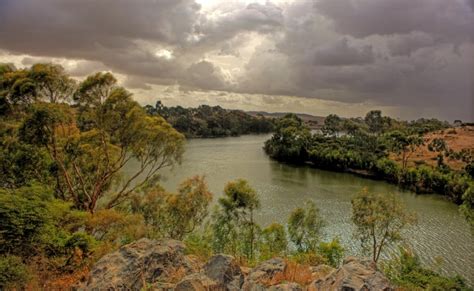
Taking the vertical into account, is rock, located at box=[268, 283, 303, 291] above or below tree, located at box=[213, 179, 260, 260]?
above

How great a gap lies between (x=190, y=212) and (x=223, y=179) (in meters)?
25.6

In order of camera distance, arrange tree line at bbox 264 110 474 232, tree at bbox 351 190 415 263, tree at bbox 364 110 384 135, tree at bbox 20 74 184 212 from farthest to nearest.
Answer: tree at bbox 364 110 384 135 < tree line at bbox 264 110 474 232 < tree at bbox 351 190 415 263 < tree at bbox 20 74 184 212

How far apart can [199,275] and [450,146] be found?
77.6m

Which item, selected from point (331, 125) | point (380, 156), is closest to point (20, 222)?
point (380, 156)

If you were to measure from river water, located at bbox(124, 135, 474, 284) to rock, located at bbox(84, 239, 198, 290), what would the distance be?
1424 centimetres

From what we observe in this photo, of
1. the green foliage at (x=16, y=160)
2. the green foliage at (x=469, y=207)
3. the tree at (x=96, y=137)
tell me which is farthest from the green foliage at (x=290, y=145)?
the green foliage at (x=16, y=160)

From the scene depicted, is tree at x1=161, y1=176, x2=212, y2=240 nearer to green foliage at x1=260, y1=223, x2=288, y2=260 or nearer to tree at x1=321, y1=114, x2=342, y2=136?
green foliage at x1=260, y1=223, x2=288, y2=260

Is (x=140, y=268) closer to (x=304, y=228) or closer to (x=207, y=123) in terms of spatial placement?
(x=304, y=228)

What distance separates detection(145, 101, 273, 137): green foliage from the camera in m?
116

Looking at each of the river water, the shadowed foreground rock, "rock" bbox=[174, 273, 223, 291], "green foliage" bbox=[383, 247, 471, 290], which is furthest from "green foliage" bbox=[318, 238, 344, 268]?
"rock" bbox=[174, 273, 223, 291]

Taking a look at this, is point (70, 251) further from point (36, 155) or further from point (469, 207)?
point (469, 207)

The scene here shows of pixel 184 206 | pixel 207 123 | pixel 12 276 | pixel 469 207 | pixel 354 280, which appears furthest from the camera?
pixel 207 123

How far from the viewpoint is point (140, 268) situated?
24.1ft

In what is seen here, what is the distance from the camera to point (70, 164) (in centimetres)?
1869
